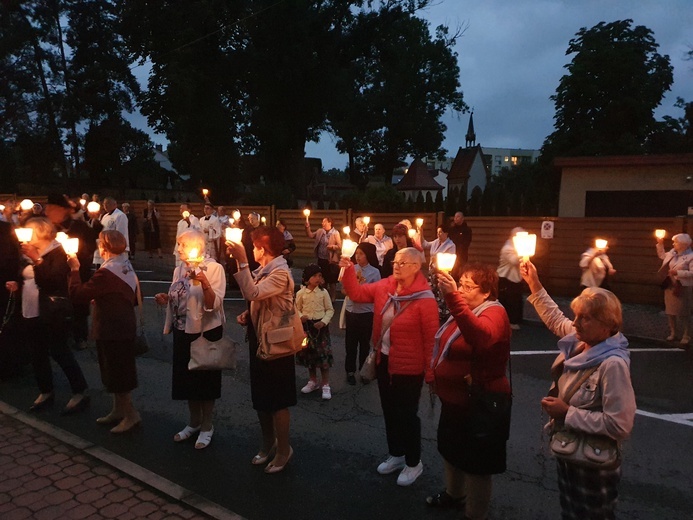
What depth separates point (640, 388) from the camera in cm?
695

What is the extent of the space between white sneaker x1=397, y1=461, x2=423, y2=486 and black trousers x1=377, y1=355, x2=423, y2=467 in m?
0.04

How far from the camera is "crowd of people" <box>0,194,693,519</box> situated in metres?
2.95

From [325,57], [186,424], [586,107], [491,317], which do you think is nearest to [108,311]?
[186,424]

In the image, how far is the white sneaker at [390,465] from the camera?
15.2ft

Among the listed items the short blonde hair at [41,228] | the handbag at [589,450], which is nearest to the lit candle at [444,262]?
the handbag at [589,450]

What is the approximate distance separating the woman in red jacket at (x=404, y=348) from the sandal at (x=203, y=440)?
1611 mm

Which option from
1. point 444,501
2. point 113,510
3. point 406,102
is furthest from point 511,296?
point 406,102

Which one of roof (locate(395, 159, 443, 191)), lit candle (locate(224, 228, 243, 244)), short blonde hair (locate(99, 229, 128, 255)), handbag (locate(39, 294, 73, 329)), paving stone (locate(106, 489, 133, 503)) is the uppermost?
roof (locate(395, 159, 443, 191))

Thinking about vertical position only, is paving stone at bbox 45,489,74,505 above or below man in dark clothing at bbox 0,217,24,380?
below

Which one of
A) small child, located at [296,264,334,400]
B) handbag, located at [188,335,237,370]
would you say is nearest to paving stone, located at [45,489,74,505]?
handbag, located at [188,335,237,370]

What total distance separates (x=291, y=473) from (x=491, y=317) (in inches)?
92.1

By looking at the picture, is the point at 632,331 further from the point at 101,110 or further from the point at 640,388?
the point at 101,110

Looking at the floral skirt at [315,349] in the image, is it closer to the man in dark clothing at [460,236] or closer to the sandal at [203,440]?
the sandal at [203,440]

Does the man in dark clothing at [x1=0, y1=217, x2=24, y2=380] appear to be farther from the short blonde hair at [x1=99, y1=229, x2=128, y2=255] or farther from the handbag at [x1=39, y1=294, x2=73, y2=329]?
the short blonde hair at [x1=99, y1=229, x2=128, y2=255]
